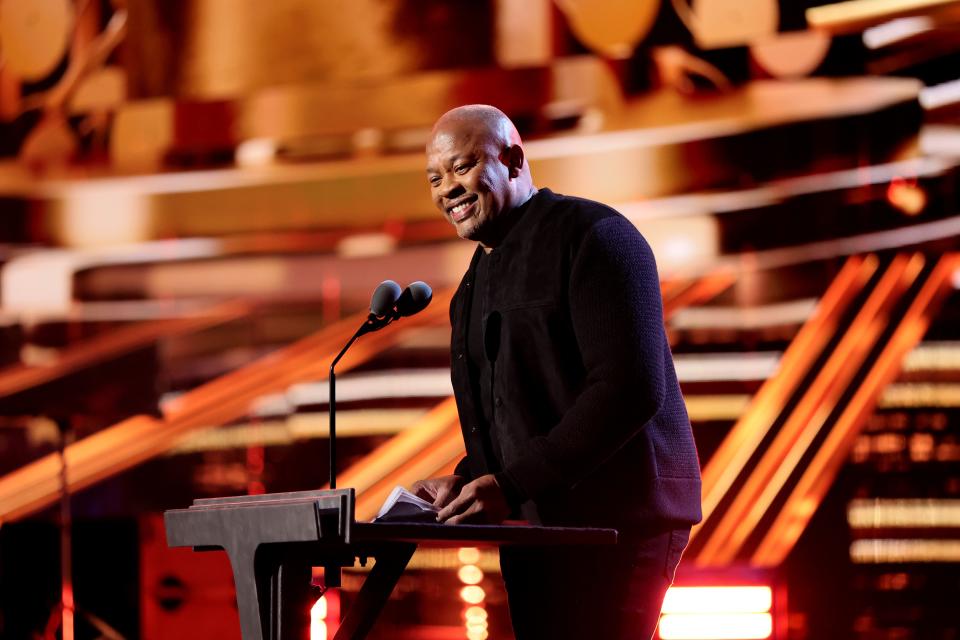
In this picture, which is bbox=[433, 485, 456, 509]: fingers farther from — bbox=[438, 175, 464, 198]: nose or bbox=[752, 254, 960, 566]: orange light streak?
bbox=[752, 254, 960, 566]: orange light streak

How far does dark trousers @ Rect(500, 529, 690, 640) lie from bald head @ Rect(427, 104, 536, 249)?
493 millimetres

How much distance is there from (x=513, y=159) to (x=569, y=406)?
0.41 meters

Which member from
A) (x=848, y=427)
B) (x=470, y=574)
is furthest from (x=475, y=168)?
(x=470, y=574)

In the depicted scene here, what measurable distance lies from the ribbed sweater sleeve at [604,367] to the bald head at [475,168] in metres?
0.21

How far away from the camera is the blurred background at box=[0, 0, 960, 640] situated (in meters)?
4.12

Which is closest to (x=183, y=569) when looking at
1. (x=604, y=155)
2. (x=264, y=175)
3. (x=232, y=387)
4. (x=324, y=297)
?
(x=232, y=387)

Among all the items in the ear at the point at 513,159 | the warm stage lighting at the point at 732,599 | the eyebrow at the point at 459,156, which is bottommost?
the warm stage lighting at the point at 732,599

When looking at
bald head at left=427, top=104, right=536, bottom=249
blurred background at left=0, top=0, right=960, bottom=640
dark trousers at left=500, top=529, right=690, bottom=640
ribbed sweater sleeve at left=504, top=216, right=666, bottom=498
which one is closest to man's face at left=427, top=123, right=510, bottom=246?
bald head at left=427, top=104, right=536, bottom=249

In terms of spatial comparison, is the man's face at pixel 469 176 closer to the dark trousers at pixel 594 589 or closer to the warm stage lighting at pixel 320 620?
the dark trousers at pixel 594 589

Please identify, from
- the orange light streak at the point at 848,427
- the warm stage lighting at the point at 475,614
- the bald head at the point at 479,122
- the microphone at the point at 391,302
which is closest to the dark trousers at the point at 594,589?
the microphone at the point at 391,302

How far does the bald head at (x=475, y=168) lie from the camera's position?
6.54 ft

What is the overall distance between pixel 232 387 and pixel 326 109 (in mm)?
1036

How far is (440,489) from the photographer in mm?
1961

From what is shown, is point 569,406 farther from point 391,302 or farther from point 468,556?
point 468,556
